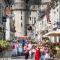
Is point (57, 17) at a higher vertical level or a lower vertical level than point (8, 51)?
higher

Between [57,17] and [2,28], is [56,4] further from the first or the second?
[2,28]

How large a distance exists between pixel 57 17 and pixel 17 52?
16.3m

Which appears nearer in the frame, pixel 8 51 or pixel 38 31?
pixel 8 51

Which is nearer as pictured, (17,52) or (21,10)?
(17,52)

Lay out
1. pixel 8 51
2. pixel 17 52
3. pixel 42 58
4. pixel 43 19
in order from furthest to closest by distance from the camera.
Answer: pixel 43 19 < pixel 8 51 < pixel 17 52 < pixel 42 58

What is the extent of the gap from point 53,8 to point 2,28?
5807 mm

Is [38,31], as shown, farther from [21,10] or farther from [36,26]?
[21,10]

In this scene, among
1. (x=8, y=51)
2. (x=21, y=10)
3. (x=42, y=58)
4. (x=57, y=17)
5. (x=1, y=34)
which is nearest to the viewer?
(x=42, y=58)

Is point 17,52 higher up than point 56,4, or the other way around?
point 56,4

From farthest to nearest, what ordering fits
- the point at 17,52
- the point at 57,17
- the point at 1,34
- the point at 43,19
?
the point at 43,19
the point at 57,17
the point at 1,34
the point at 17,52

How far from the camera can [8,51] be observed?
23.3 metres

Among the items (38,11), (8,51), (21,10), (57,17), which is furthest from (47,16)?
(21,10)

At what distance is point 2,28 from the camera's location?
3419 centimetres

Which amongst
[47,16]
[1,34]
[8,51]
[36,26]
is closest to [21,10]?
[36,26]
